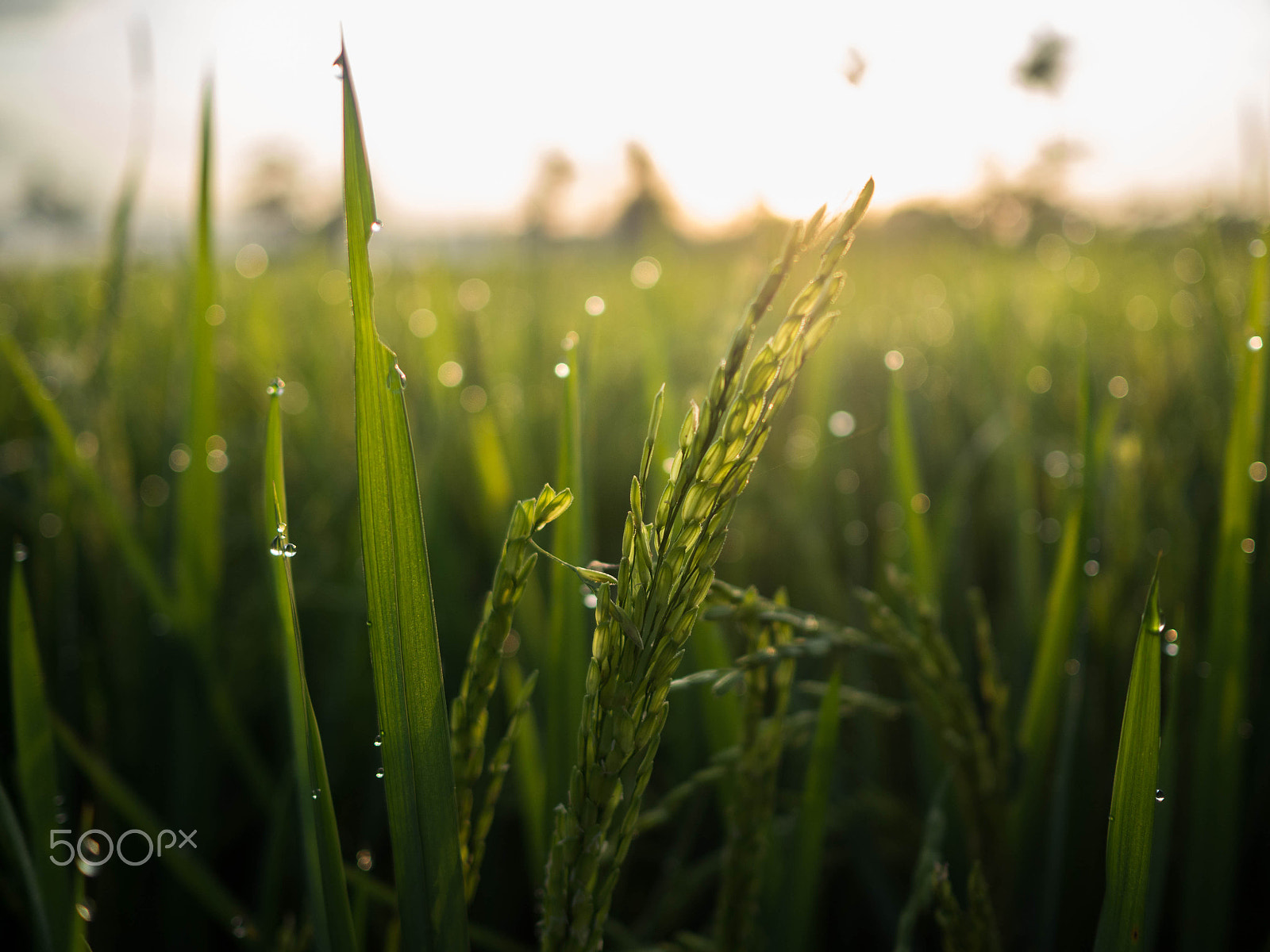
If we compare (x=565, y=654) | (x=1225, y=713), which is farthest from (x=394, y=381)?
(x=1225, y=713)

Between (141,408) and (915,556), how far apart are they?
136 centimetres

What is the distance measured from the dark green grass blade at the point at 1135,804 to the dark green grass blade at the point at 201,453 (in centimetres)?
71

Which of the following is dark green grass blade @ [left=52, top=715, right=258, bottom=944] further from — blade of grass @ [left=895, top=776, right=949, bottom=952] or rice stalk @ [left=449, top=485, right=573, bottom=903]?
blade of grass @ [left=895, top=776, right=949, bottom=952]

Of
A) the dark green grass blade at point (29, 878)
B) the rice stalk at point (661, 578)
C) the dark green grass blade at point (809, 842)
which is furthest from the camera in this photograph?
the dark green grass blade at point (809, 842)

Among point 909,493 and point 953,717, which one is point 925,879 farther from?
point 909,493

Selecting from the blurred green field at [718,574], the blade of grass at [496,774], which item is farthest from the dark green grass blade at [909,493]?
the blade of grass at [496,774]

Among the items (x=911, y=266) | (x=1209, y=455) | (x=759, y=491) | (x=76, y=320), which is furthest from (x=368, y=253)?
(x=911, y=266)

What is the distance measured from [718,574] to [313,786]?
Result: 74 centimetres

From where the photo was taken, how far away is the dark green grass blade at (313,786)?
13.2 inches

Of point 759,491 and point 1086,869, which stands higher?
point 759,491

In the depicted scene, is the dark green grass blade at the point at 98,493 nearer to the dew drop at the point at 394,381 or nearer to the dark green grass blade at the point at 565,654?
the dark green grass blade at the point at 565,654

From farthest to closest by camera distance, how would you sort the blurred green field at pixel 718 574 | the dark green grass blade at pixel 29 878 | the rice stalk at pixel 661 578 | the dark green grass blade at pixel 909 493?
the dark green grass blade at pixel 909 493
the blurred green field at pixel 718 574
the dark green grass blade at pixel 29 878
the rice stalk at pixel 661 578

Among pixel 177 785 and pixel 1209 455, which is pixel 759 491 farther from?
pixel 177 785

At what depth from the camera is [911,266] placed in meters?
4.37
